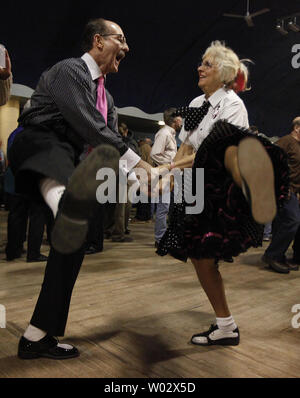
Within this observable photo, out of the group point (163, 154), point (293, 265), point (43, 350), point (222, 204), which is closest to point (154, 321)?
point (43, 350)

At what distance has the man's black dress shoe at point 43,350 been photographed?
1.34 metres

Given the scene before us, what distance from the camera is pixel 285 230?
3080 millimetres

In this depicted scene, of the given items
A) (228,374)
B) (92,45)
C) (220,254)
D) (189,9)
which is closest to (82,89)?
(92,45)

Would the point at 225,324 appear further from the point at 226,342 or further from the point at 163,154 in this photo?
the point at 163,154

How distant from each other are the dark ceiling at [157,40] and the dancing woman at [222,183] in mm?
5587

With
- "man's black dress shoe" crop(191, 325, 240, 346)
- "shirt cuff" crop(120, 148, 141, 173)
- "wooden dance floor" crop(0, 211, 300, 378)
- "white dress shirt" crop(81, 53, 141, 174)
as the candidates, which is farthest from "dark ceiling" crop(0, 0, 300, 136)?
"man's black dress shoe" crop(191, 325, 240, 346)

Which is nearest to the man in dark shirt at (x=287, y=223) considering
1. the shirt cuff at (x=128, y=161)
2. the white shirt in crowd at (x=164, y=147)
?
the white shirt in crowd at (x=164, y=147)

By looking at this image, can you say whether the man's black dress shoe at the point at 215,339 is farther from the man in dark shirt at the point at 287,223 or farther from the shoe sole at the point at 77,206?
the man in dark shirt at the point at 287,223

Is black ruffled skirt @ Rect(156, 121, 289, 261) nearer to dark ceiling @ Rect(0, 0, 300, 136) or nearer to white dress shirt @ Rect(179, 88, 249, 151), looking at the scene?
white dress shirt @ Rect(179, 88, 249, 151)

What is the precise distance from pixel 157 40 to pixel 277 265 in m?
7.28

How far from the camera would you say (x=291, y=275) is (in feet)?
9.75

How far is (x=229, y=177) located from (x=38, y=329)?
90 cm

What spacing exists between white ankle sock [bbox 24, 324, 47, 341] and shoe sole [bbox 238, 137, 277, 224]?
2.88 ft

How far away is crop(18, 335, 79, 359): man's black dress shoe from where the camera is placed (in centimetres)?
134
